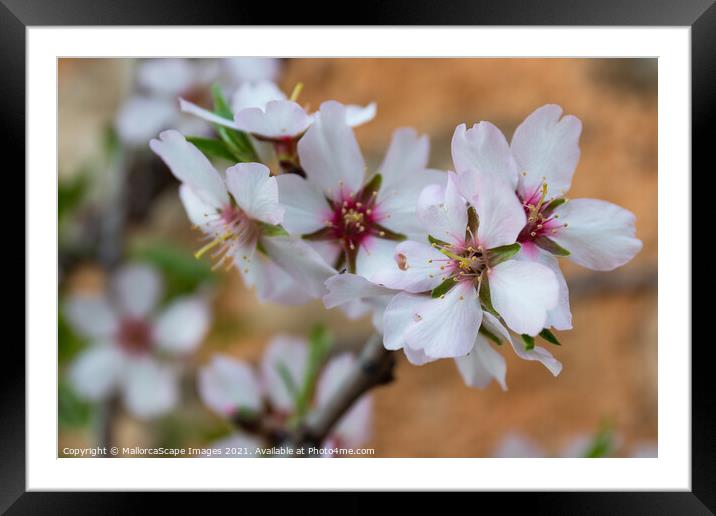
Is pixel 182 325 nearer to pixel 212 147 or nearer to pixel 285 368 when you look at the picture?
pixel 285 368

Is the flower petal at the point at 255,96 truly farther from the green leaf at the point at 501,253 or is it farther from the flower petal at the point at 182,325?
the flower petal at the point at 182,325

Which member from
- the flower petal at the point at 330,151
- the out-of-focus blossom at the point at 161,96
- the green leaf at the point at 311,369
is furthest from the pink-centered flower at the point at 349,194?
the out-of-focus blossom at the point at 161,96

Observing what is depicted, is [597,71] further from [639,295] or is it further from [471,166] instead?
[471,166]

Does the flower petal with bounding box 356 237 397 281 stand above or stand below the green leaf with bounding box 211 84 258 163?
below

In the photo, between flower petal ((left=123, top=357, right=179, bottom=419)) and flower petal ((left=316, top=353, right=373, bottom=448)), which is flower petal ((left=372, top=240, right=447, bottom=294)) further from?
flower petal ((left=123, top=357, right=179, bottom=419))

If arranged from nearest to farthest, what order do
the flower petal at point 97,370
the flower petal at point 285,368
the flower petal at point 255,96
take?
the flower petal at point 255,96
the flower petal at point 285,368
the flower petal at point 97,370

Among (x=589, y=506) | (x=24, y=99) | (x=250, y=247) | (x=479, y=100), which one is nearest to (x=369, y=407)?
(x=589, y=506)

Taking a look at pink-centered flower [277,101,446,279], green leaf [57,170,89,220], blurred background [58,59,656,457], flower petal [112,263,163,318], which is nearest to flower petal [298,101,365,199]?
pink-centered flower [277,101,446,279]
